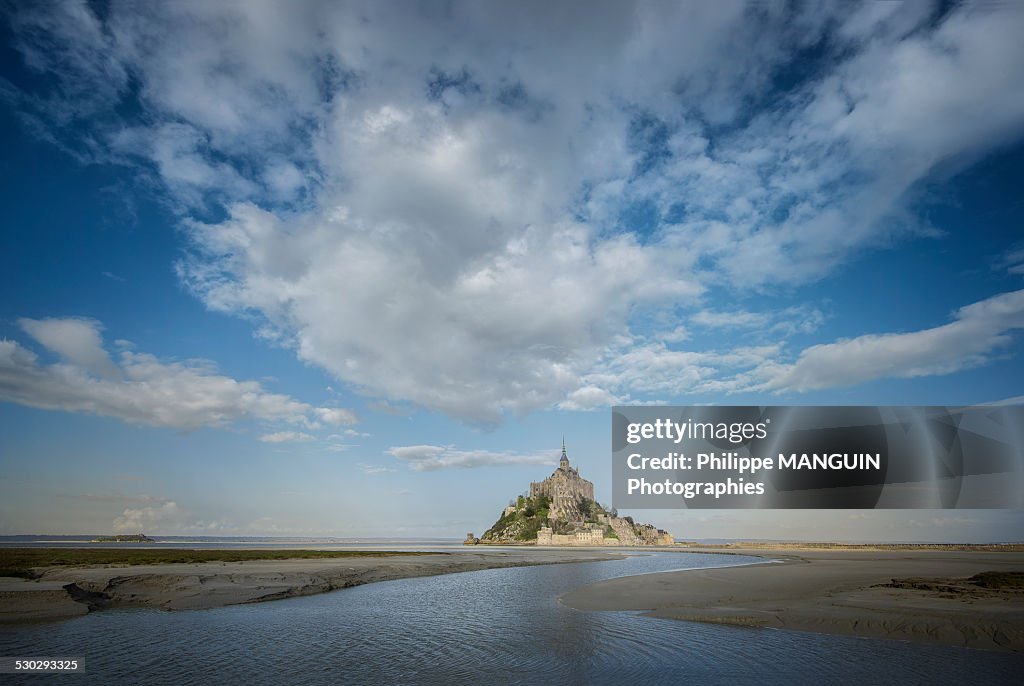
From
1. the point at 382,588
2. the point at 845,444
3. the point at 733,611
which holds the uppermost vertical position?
the point at 845,444

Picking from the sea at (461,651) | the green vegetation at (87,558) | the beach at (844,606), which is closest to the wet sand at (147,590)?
the sea at (461,651)

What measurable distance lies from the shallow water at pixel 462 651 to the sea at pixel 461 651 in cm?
6

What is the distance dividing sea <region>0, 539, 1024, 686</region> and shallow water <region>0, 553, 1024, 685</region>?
0.19 feet

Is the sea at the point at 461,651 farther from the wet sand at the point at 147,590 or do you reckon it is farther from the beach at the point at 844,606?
the wet sand at the point at 147,590

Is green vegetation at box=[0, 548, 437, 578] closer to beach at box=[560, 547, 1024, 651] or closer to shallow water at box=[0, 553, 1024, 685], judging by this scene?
shallow water at box=[0, 553, 1024, 685]

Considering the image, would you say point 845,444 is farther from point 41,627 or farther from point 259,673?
point 41,627

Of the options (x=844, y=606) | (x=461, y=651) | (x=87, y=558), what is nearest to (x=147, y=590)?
(x=461, y=651)

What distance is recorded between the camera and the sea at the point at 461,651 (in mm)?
15156

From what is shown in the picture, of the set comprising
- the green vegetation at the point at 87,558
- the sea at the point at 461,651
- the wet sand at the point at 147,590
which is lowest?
the green vegetation at the point at 87,558

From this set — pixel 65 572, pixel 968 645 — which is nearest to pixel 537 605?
pixel 968 645

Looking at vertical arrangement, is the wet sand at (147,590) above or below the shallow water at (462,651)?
below

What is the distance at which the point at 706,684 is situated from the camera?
1458 centimetres

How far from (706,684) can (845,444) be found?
74.8 m

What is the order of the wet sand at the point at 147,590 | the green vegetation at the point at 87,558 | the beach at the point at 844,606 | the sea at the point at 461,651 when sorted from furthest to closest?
the green vegetation at the point at 87,558 < the wet sand at the point at 147,590 < the beach at the point at 844,606 < the sea at the point at 461,651
